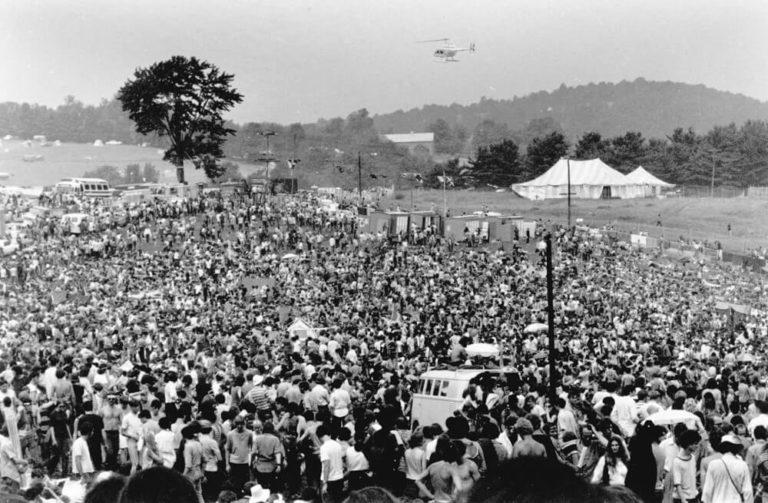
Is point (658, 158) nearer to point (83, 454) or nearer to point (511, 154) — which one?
point (511, 154)

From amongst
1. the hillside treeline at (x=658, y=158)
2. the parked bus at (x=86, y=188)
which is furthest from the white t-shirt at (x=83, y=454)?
the hillside treeline at (x=658, y=158)

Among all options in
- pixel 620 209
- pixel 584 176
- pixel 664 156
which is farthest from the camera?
pixel 664 156

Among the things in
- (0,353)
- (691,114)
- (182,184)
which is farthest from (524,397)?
(691,114)

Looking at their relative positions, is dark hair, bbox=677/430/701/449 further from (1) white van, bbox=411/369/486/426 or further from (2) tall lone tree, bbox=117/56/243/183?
(2) tall lone tree, bbox=117/56/243/183

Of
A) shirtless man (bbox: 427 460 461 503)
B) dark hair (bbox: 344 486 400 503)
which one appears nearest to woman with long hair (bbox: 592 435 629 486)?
shirtless man (bbox: 427 460 461 503)

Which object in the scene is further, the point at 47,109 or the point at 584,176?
the point at 47,109

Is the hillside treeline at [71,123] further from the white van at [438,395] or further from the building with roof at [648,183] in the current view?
the white van at [438,395]

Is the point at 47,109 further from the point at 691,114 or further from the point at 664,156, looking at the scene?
the point at 691,114
